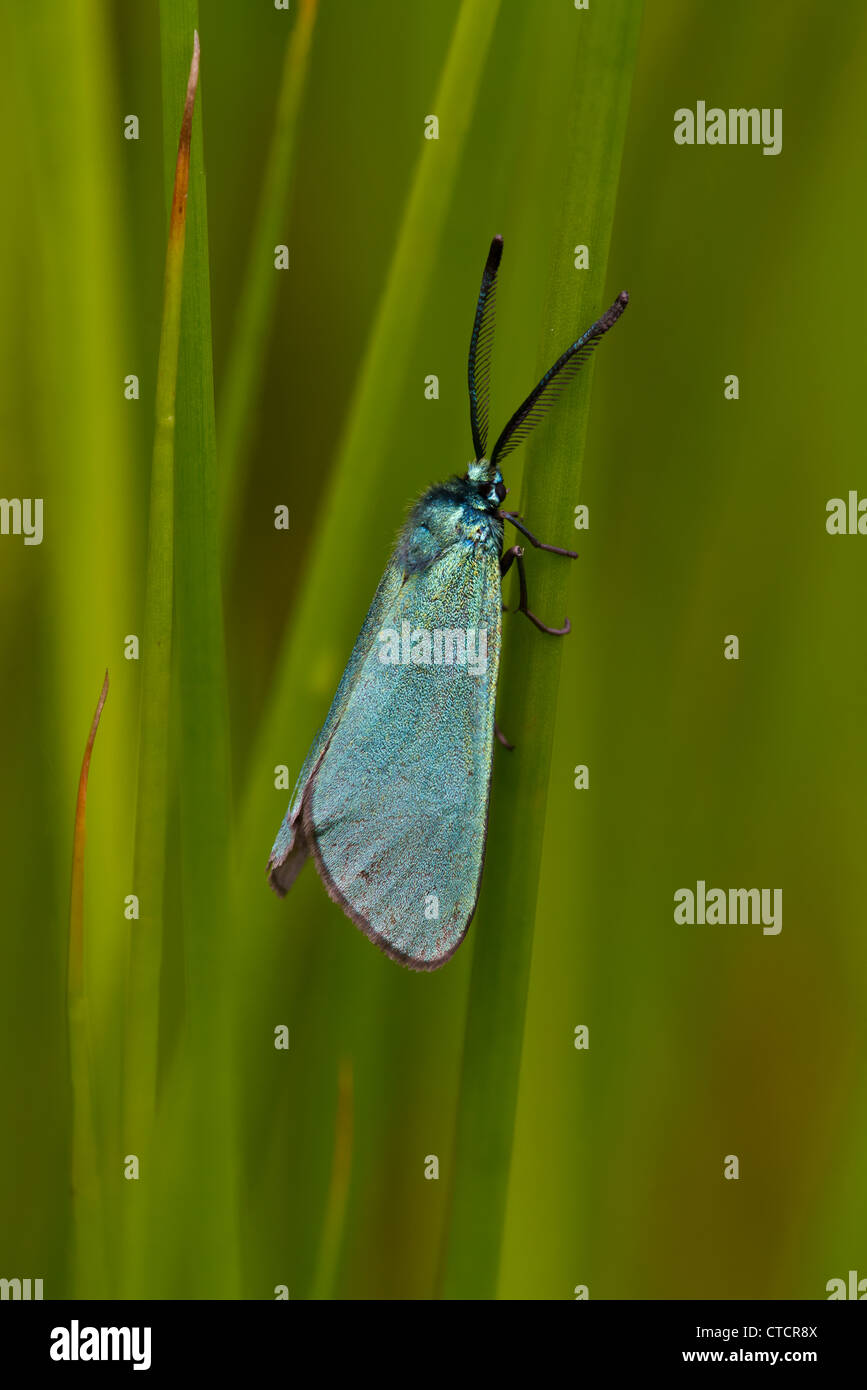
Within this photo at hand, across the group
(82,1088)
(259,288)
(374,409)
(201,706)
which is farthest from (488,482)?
(82,1088)

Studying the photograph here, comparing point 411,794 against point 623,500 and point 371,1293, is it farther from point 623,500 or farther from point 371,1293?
point 371,1293

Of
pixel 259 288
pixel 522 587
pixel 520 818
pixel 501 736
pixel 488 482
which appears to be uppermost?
pixel 259 288

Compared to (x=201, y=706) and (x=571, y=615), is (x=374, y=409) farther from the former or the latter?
(x=571, y=615)

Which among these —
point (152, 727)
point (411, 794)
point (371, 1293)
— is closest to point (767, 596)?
point (411, 794)

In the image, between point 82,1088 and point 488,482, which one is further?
point 488,482

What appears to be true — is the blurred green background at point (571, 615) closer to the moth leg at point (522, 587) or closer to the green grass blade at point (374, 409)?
the green grass blade at point (374, 409)

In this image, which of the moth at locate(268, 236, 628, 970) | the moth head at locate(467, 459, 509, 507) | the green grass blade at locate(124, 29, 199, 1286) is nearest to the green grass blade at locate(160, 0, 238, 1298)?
the green grass blade at locate(124, 29, 199, 1286)

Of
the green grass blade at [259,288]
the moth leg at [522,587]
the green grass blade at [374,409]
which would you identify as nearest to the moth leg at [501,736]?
the moth leg at [522,587]
